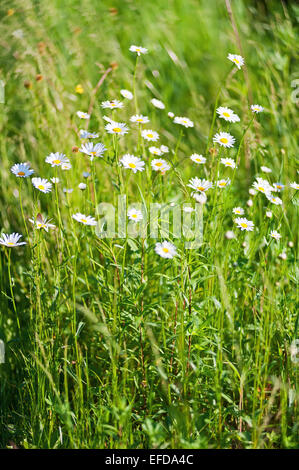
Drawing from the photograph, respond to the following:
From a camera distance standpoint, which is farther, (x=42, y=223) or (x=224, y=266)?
(x=224, y=266)

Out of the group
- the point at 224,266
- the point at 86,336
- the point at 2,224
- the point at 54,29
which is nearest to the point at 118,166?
the point at 224,266

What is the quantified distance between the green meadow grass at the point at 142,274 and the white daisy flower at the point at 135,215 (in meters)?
0.06

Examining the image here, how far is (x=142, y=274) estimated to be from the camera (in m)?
1.39

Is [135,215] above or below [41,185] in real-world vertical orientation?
below

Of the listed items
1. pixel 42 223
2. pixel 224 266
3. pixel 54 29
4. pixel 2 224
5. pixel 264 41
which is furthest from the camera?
pixel 264 41

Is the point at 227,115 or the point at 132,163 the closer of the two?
the point at 132,163

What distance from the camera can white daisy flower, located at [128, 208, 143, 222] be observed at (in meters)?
1.43

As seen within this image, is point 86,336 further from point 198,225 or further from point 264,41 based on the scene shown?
point 264,41

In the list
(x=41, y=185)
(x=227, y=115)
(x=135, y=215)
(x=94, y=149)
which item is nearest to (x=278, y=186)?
(x=227, y=115)

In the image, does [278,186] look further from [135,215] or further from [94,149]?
[94,149]

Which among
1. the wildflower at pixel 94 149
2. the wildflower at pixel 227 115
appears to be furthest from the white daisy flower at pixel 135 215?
the wildflower at pixel 227 115

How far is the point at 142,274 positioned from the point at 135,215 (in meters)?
0.19

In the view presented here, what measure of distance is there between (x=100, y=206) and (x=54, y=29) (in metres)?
1.80
